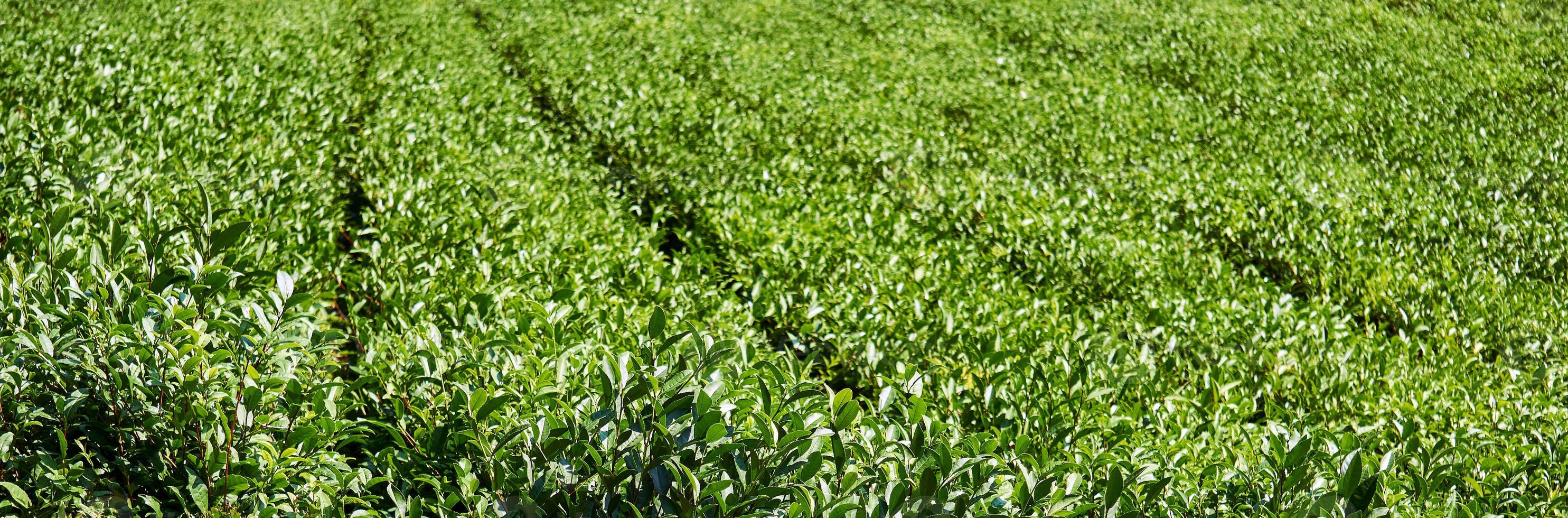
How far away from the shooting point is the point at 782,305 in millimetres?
4602

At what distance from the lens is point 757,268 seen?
5.13 metres

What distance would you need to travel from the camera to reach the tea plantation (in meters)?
2.02

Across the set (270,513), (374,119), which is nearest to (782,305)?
(270,513)

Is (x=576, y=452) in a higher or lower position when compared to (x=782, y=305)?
higher

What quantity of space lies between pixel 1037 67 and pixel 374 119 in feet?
26.0

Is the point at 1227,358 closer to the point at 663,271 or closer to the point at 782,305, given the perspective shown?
the point at 782,305

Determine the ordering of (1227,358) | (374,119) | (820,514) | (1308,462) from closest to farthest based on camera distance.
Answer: (820,514), (1308,462), (1227,358), (374,119)

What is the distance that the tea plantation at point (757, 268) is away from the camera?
2020mm

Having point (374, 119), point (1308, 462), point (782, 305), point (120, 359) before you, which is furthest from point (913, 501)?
point (374, 119)

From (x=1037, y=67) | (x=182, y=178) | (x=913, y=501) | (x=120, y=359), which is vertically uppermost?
(x=120, y=359)

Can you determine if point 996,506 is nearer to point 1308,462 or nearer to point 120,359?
point 1308,462

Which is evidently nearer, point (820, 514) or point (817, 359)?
point (820, 514)

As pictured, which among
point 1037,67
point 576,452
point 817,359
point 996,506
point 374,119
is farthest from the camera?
point 1037,67

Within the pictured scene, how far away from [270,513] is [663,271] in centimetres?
287
